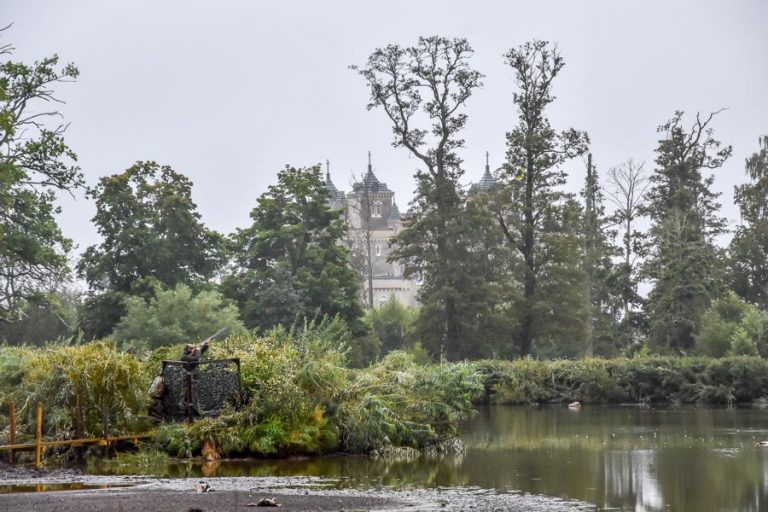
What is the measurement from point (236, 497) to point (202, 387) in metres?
5.97

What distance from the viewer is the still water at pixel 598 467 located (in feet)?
59.6

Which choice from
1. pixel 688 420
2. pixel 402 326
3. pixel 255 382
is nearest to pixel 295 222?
pixel 402 326

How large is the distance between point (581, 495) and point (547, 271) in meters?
39.3

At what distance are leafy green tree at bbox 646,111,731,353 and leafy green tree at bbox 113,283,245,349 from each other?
775 inches

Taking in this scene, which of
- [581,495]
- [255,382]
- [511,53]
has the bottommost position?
[581,495]

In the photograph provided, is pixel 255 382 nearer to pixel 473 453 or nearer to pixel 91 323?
pixel 473 453

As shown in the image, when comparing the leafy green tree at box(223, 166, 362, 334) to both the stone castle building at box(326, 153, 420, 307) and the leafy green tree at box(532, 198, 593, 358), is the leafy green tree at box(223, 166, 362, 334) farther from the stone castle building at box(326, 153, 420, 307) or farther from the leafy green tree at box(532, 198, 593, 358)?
the stone castle building at box(326, 153, 420, 307)

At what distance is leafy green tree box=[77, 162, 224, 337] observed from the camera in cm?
5534

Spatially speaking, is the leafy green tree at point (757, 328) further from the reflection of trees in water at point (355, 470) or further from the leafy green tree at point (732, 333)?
the reflection of trees in water at point (355, 470)

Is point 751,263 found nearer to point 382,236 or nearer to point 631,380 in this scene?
point 631,380

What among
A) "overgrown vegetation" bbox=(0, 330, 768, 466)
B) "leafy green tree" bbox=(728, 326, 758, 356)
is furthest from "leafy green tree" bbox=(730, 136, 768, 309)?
"overgrown vegetation" bbox=(0, 330, 768, 466)

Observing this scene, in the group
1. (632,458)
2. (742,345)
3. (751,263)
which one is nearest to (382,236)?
(751,263)

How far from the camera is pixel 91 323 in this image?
182 feet

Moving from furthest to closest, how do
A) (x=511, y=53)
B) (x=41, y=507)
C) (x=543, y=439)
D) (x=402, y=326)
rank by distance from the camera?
(x=402, y=326) < (x=511, y=53) < (x=543, y=439) < (x=41, y=507)
